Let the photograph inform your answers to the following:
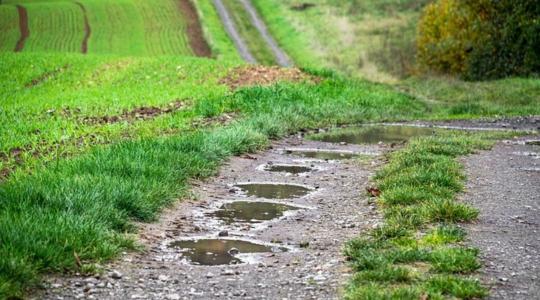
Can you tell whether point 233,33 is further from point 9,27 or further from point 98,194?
point 98,194

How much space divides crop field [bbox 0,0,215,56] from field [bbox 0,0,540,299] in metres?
0.30

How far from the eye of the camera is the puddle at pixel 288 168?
13875 millimetres

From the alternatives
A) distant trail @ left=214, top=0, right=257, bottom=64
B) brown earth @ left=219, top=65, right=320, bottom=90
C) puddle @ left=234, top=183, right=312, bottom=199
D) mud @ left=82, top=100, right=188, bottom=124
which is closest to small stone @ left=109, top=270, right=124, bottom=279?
puddle @ left=234, top=183, right=312, bottom=199

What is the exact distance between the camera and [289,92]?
2295 cm

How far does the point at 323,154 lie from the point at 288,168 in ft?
6.58

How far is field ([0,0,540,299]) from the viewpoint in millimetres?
7523

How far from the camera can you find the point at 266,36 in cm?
5469

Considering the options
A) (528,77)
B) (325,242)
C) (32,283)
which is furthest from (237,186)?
(528,77)

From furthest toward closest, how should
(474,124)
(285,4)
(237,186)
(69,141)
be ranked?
(285,4) → (474,124) → (69,141) → (237,186)

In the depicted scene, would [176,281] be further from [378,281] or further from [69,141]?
[69,141]

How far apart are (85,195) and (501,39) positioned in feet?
99.3

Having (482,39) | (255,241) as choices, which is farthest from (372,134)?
(482,39)

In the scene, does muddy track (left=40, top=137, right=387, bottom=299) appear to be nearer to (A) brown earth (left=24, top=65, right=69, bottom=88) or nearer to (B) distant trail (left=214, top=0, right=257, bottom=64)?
(A) brown earth (left=24, top=65, right=69, bottom=88)

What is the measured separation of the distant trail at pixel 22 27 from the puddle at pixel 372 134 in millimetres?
34384
